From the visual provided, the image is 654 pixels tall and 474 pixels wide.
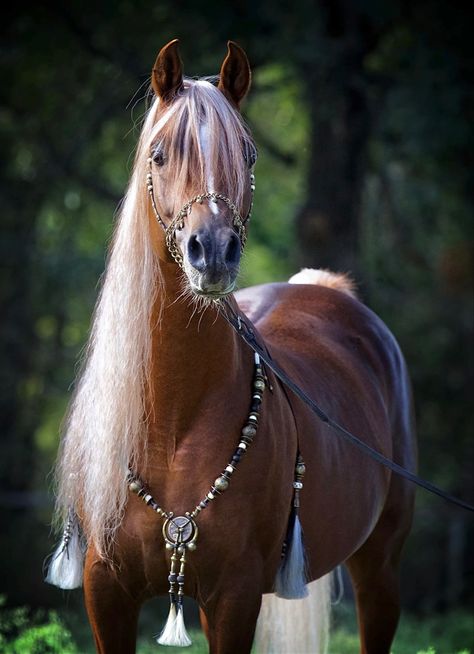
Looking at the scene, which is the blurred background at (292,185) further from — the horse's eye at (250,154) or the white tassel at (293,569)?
the horse's eye at (250,154)

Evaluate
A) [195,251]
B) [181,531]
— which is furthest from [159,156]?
[181,531]

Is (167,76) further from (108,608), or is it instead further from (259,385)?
(108,608)

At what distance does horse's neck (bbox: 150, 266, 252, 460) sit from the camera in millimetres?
3045

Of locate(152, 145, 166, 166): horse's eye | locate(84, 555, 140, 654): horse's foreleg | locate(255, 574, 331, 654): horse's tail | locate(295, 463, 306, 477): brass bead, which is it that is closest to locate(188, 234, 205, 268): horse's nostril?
locate(152, 145, 166, 166): horse's eye

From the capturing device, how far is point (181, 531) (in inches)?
117

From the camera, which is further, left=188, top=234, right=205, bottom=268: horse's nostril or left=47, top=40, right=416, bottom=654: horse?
left=47, top=40, right=416, bottom=654: horse

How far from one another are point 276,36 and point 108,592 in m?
6.86

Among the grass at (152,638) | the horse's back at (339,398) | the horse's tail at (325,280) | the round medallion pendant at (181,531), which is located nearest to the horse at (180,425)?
the round medallion pendant at (181,531)

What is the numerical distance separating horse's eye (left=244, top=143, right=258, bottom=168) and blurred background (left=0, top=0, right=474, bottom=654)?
4.74 metres

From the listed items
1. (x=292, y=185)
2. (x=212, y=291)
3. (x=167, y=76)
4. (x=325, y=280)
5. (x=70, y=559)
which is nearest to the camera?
(x=212, y=291)

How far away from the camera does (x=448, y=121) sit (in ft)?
30.0

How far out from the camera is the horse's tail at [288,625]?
171 inches

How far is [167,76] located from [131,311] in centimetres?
71

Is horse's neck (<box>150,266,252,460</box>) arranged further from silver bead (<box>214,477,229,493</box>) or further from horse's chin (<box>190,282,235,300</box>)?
horse's chin (<box>190,282,235,300</box>)
